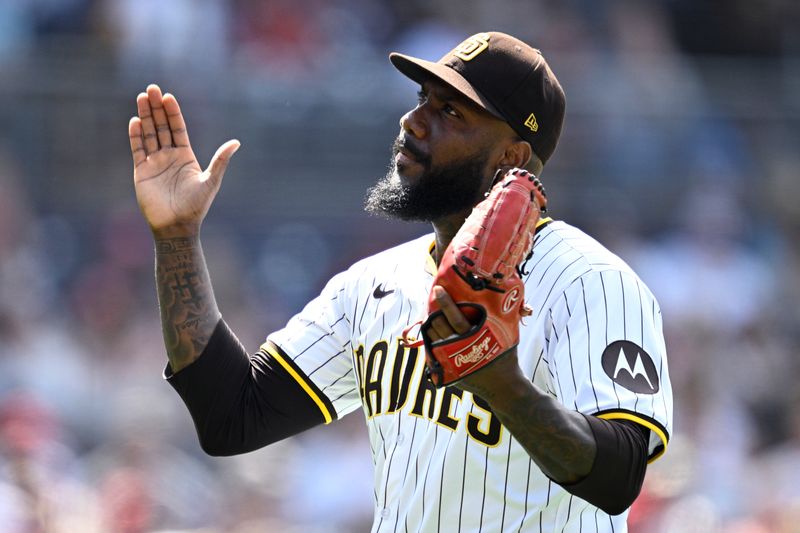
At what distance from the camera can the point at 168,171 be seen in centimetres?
335

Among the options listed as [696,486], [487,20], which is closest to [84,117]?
[487,20]

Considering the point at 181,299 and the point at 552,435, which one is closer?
the point at 552,435

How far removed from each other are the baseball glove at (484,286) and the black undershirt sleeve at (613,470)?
0.28 m

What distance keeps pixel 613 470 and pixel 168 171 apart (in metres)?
1.46

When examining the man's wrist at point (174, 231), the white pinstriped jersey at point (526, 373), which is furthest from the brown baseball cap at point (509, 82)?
the man's wrist at point (174, 231)

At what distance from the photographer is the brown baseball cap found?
127 inches

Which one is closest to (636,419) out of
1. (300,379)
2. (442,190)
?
(442,190)

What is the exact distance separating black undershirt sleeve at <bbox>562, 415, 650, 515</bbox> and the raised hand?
1.25 meters

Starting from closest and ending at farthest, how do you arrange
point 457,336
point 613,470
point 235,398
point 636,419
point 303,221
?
point 457,336
point 613,470
point 636,419
point 235,398
point 303,221

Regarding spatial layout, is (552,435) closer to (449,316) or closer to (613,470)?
(613,470)

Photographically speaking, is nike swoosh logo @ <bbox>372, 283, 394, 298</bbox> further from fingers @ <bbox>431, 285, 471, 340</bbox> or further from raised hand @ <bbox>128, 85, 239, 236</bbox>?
fingers @ <bbox>431, 285, 471, 340</bbox>

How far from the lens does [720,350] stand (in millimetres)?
8609

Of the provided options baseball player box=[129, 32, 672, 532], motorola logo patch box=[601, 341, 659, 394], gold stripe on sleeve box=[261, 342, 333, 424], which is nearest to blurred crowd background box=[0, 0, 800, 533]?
gold stripe on sleeve box=[261, 342, 333, 424]

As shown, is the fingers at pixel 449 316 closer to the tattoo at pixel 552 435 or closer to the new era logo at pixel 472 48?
the tattoo at pixel 552 435
